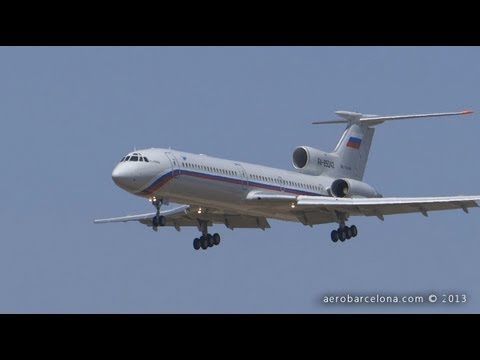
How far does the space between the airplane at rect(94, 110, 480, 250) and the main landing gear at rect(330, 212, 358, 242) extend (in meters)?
0.03

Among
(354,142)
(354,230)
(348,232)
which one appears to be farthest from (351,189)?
(354,142)

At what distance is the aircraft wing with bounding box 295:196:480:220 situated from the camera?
45156mm

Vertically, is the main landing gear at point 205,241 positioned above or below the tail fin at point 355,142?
below

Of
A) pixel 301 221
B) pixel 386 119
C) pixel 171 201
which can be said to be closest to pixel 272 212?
pixel 301 221

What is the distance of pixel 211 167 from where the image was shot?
4462 centimetres

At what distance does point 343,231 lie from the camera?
157 feet

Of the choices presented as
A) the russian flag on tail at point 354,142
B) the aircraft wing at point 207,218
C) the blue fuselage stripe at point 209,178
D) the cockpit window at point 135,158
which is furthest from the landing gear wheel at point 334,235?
the cockpit window at point 135,158

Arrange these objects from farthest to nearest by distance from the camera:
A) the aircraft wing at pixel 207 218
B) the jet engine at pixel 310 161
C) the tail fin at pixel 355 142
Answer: the tail fin at pixel 355 142, the jet engine at pixel 310 161, the aircraft wing at pixel 207 218

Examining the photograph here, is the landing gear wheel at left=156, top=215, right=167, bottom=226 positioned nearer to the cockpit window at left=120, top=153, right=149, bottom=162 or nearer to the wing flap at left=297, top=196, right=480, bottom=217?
the cockpit window at left=120, top=153, right=149, bottom=162

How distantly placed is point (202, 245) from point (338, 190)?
533 cm

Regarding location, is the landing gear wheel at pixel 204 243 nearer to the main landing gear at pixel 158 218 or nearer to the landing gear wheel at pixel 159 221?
the main landing gear at pixel 158 218

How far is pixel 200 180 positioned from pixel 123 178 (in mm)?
2740

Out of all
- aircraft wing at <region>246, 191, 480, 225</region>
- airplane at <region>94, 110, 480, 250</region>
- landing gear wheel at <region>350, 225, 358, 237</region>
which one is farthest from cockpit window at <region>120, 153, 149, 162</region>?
landing gear wheel at <region>350, 225, 358, 237</region>

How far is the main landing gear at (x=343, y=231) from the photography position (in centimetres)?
4769
